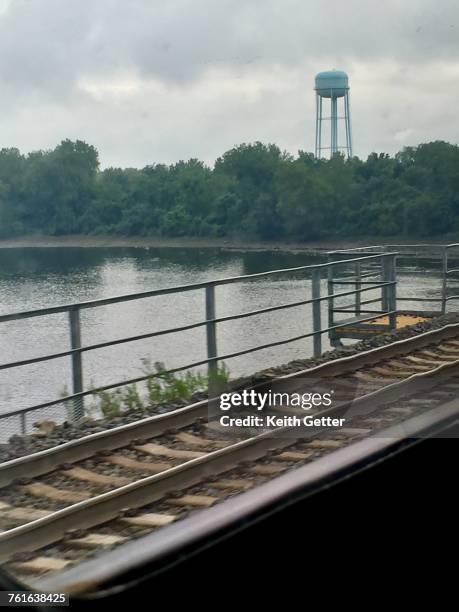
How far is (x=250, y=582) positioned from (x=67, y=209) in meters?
4.40

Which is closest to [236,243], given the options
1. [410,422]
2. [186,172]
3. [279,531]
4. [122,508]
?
[186,172]

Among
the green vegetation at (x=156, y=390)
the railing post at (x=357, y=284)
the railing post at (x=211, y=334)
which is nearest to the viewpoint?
the green vegetation at (x=156, y=390)

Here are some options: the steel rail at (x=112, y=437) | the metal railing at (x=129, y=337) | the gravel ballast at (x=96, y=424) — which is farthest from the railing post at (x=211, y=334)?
the steel rail at (x=112, y=437)

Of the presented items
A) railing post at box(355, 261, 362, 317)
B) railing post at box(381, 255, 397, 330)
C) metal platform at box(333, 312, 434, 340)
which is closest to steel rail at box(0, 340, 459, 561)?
railing post at box(355, 261, 362, 317)

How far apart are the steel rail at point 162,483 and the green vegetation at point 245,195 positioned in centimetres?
132

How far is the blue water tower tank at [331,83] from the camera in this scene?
4035mm

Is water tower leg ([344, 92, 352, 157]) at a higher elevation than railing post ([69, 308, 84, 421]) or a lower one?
higher

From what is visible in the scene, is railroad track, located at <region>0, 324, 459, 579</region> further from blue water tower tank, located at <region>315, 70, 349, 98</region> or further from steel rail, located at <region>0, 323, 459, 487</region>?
blue water tower tank, located at <region>315, 70, 349, 98</region>

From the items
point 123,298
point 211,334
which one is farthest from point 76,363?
point 211,334

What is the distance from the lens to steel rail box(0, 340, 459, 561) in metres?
2.67

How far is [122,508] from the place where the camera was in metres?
3.18

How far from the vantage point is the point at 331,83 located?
13.6 ft

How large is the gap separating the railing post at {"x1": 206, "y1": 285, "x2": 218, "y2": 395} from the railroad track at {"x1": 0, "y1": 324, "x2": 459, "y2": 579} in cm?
101

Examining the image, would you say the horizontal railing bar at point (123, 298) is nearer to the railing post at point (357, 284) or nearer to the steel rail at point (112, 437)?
the steel rail at point (112, 437)
